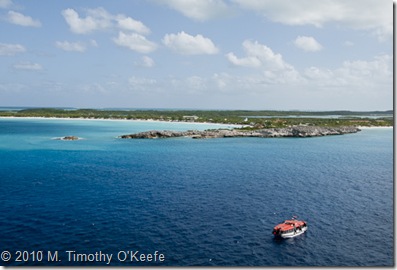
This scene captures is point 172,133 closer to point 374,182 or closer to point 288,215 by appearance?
point 374,182

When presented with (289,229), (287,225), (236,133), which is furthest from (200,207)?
(236,133)

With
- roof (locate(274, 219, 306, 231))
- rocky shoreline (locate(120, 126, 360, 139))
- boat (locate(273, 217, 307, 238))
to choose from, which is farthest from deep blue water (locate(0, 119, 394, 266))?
rocky shoreline (locate(120, 126, 360, 139))

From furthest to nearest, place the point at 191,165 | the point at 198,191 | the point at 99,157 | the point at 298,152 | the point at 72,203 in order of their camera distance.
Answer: the point at 298,152
the point at 99,157
the point at 191,165
the point at 198,191
the point at 72,203

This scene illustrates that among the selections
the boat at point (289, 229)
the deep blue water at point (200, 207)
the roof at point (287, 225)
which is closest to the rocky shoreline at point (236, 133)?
the deep blue water at point (200, 207)

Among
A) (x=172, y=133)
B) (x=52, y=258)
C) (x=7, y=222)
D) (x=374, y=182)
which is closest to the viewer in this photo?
(x=52, y=258)

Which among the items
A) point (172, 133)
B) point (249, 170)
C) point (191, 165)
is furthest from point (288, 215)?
point (172, 133)

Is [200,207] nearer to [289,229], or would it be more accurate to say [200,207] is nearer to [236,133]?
[289,229]
